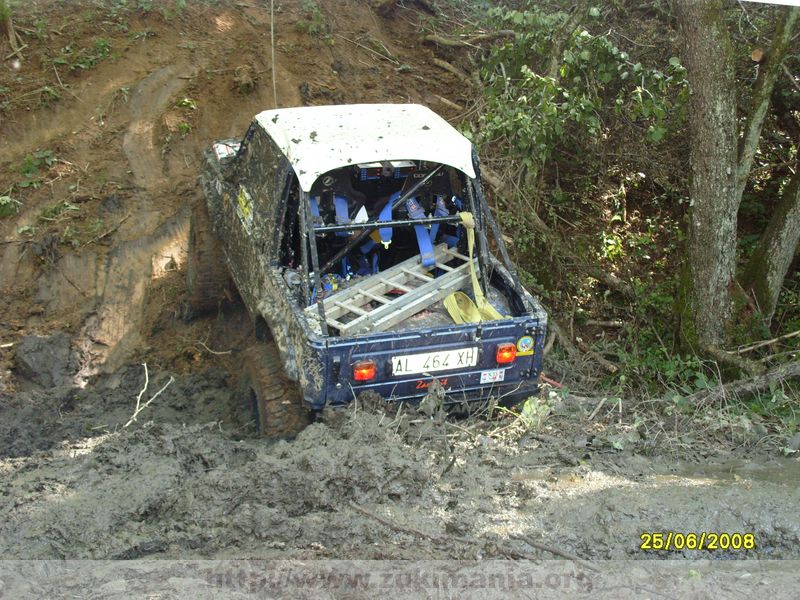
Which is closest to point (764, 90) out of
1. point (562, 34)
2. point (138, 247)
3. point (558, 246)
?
point (562, 34)

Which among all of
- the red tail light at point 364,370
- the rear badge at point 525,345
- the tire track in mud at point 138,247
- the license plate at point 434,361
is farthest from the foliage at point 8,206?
the rear badge at point 525,345

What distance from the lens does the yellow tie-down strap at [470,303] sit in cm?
566

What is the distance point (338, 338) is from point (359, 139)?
4.72 ft

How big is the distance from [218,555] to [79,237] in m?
4.85

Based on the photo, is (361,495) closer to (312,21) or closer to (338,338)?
(338,338)

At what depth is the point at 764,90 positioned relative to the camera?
7.37 metres

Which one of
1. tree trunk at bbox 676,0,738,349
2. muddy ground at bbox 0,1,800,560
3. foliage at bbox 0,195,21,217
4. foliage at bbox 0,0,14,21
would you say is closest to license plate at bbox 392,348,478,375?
muddy ground at bbox 0,1,800,560

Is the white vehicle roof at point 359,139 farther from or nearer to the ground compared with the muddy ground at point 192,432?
farther from the ground

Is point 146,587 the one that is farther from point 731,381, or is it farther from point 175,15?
point 175,15

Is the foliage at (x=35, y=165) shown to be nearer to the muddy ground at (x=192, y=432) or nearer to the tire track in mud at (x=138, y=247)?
the muddy ground at (x=192, y=432)

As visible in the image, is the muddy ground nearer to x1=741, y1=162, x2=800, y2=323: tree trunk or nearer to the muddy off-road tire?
the muddy off-road tire

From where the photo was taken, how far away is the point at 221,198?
715 cm
